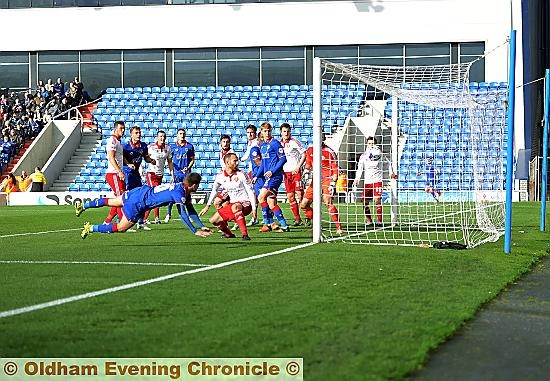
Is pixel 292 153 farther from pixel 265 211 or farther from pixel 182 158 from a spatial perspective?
pixel 182 158

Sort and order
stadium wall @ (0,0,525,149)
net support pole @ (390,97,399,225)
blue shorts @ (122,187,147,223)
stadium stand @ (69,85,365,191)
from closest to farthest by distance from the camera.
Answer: blue shorts @ (122,187,147,223), net support pole @ (390,97,399,225), stadium stand @ (69,85,365,191), stadium wall @ (0,0,525,149)

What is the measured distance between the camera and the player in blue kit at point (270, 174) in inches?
627

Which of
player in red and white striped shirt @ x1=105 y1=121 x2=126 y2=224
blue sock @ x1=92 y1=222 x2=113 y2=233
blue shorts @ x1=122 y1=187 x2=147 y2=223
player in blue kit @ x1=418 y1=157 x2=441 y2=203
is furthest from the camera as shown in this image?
player in blue kit @ x1=418 y1=157 x2=441 y2=203

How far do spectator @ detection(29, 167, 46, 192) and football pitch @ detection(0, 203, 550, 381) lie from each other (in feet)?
70.1

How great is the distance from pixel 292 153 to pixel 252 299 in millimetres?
10208

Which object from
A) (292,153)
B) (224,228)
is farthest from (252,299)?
(292,153)

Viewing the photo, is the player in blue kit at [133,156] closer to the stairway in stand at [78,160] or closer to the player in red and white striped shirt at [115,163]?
the player in red and white striped shirt at [115,163]

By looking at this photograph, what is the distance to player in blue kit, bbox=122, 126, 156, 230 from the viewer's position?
1566 centimetres

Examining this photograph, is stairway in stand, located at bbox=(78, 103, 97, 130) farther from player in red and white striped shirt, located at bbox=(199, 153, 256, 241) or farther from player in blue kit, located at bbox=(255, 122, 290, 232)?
player in red and white striped shirt, located at bbox=(199, 153, 256, 241)

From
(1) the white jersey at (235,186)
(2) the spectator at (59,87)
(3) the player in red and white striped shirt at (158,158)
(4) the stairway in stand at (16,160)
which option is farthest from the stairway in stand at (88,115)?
(1) the white jersey at (235,186)

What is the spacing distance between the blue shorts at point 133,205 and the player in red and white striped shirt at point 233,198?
64.4 inches

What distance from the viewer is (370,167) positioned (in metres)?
16.5

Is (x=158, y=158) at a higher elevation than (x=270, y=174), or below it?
higher

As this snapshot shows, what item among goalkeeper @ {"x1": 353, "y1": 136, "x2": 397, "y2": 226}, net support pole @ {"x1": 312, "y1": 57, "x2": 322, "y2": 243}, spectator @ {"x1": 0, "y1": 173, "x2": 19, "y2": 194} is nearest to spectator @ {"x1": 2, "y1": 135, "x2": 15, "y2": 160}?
spectator @ {"x1": 0, "y1": 173, "x2": 19, "y2": 194}
